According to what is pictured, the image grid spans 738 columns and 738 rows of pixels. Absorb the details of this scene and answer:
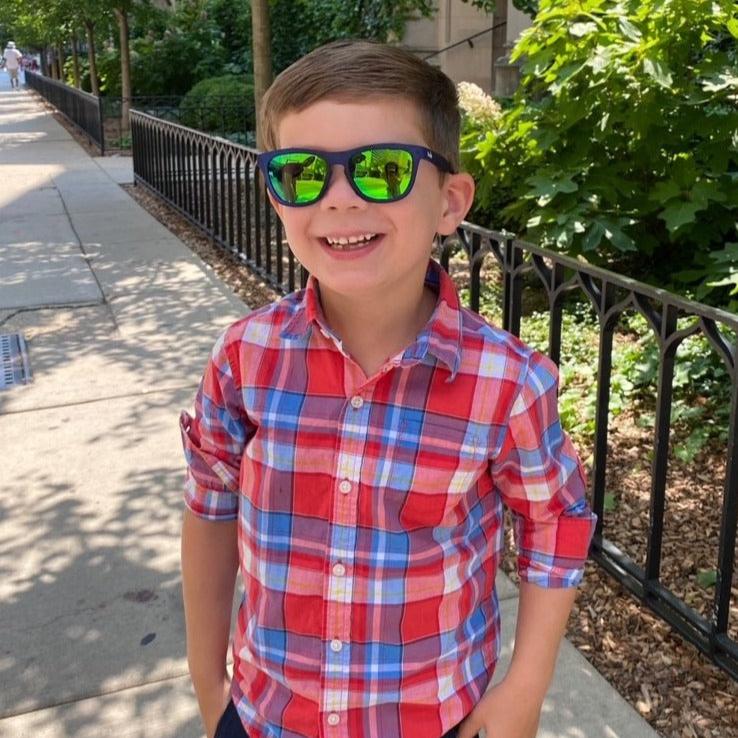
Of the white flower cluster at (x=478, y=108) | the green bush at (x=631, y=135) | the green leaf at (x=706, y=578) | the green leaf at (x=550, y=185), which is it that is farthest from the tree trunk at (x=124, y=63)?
the green leaf at (x=706, y=578)

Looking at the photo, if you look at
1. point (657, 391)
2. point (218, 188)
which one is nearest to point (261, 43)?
point (218, 188)

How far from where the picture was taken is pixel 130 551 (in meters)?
3.59

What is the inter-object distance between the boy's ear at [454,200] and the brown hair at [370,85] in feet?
0.12

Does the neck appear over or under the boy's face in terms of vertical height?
under

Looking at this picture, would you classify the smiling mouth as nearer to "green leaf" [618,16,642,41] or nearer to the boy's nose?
the boy's nose

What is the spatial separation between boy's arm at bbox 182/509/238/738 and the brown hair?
69 cm

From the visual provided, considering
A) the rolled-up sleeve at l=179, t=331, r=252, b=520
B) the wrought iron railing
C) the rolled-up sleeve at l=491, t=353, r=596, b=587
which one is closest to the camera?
the rolled-up sleeve at l=491, t=353, r=596, b=587

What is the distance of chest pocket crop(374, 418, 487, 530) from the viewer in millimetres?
1490

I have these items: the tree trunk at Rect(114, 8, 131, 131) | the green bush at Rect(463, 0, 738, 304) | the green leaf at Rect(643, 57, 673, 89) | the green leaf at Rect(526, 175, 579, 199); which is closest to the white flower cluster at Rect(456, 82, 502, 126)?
the green bush at Rect(463, 0, 738, 304)

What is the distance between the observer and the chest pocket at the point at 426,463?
4.89ft

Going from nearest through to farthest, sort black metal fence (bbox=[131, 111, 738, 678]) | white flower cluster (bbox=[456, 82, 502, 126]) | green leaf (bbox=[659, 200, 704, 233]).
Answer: black metal fence (bbox=[131, 111, 738, 678]) < green leaf (bbox=[659, 200, 704, 233]) < white flower cluster (bbox=[456, 82, 502, 126])

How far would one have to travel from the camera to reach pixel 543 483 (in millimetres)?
1537

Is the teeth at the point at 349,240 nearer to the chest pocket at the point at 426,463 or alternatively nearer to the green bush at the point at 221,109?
the chest pocket at the point at 426,463

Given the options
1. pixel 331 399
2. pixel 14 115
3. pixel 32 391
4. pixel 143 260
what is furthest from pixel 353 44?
pixel 14 115
